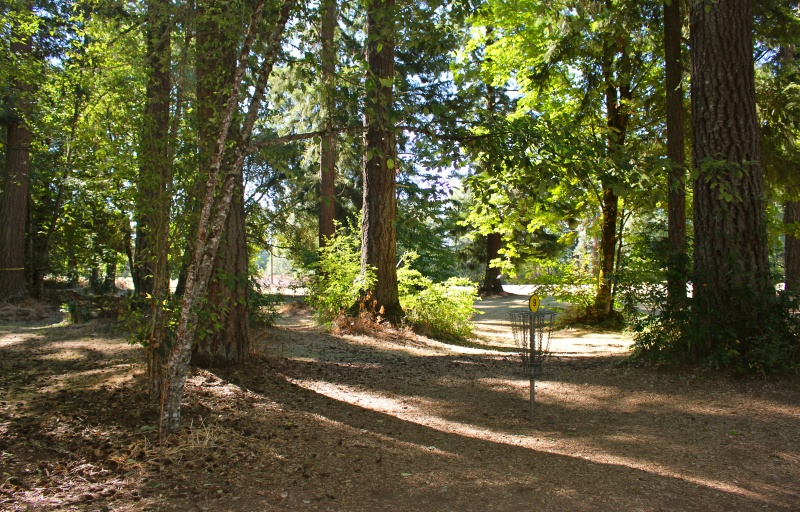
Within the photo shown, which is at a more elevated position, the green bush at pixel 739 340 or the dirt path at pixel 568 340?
the green bush at pixel 739 340

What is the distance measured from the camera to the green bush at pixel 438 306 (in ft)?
38.8

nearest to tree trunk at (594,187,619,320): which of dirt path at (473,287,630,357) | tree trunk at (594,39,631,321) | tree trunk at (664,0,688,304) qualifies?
tree trunk at (594,39,631,321)

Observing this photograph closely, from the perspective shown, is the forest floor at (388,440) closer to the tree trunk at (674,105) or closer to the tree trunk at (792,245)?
the tree trunk at (674,105)

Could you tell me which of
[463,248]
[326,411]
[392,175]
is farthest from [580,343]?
[463,248]

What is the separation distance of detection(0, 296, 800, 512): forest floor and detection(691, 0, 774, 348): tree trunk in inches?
32.3

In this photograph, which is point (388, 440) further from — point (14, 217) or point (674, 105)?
point (14, 217)

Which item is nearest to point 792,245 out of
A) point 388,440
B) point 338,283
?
point 338,283

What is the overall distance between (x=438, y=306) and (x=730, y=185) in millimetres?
6715

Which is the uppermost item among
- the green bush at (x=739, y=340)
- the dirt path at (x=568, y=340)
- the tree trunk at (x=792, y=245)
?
the tree trunk at (x=792, y=245)

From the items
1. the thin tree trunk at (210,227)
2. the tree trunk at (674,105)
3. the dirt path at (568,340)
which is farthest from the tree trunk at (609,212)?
the thin tree trunk at (210,227)

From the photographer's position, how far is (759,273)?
6410 mm

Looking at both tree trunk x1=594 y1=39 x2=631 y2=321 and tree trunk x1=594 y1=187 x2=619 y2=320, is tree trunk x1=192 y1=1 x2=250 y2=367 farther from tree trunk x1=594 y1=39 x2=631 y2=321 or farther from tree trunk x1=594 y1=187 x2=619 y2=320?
tree trunk x1=594 y1=187 x2=619 y2=320

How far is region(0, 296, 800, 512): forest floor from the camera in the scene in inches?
140

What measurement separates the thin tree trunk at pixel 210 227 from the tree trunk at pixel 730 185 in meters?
4.97
